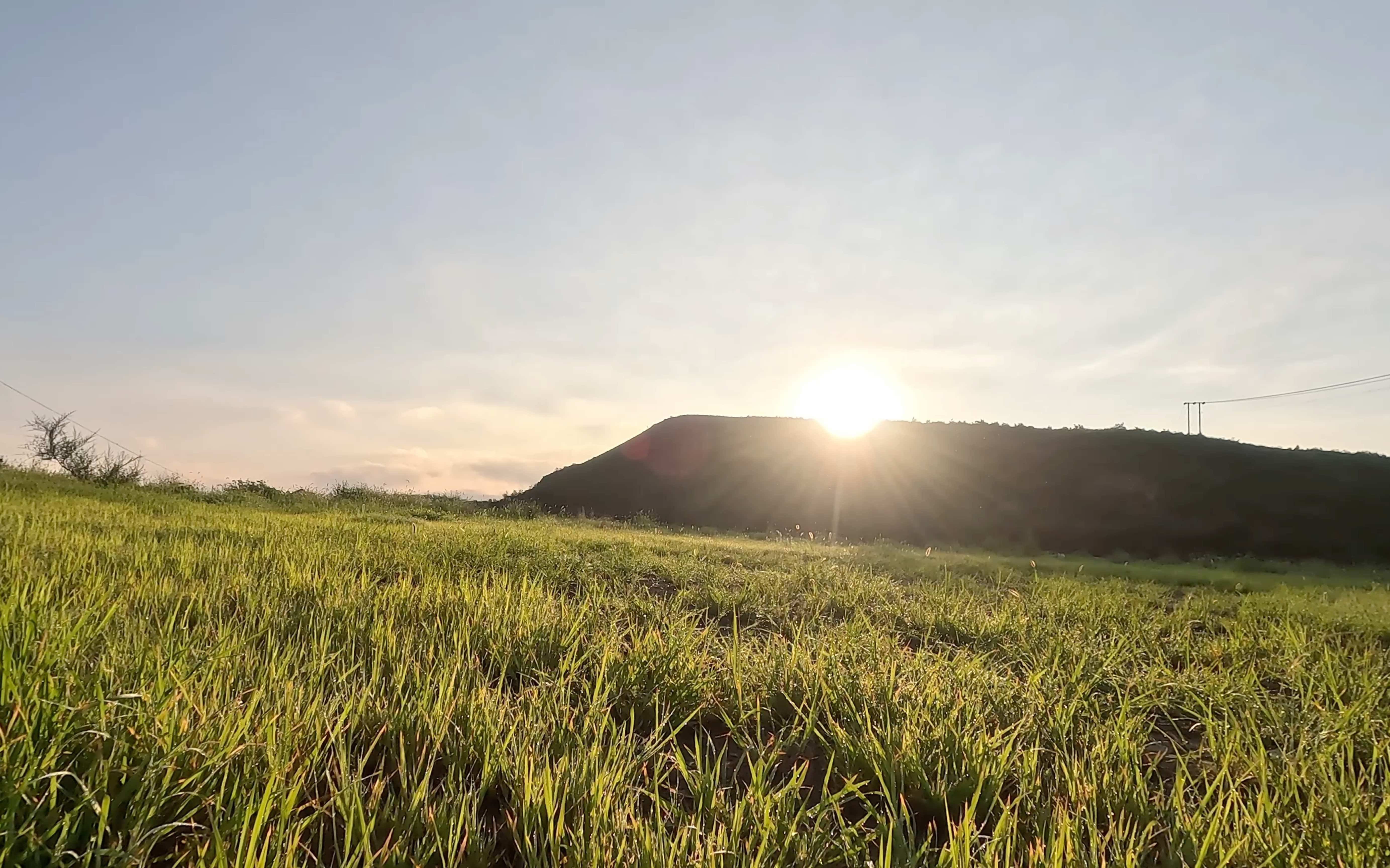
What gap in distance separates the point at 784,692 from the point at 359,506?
11.7 m

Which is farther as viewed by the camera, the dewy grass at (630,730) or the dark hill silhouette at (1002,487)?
the dark hill silhouette at (1002,487)

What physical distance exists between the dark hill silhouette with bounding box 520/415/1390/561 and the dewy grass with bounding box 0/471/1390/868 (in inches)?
752

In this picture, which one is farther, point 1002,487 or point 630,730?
point 1002,487

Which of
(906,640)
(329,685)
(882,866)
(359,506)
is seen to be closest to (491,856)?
(882,866)

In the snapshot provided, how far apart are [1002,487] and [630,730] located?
24.7m

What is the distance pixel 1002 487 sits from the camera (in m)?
24.1

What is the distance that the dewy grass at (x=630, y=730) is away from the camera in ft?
4.30

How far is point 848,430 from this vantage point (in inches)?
1116

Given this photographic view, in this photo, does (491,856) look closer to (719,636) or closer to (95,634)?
(95,634)

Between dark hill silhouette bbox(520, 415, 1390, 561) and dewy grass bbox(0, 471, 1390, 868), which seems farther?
dark hill silhouette bbox(520, 415, 1390, 561)

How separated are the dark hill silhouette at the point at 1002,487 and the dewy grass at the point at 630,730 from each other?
62.7ft

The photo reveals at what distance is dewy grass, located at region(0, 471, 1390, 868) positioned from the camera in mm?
1310

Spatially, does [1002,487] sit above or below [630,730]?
above

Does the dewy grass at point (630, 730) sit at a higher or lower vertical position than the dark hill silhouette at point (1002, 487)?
lower
